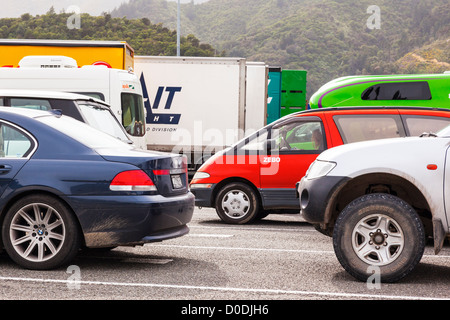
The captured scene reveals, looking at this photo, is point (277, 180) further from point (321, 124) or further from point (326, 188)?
point (326, 188)

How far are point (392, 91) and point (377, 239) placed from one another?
336 inches

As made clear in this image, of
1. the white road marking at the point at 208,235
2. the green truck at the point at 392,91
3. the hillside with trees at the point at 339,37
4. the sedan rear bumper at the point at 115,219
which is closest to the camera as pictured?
A: the sedan rear bumper at the point at 115,219

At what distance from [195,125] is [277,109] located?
9.54 feet

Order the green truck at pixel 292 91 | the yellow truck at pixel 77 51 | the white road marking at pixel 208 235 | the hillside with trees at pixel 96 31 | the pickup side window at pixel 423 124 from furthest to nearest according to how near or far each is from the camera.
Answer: the hillside with trees at pixel 96 31, the green truck at pixel 292 91, the yellow truck at pixel 77 51, the pickup side window at pixel 423 124, the white road marking at pixel 208 235

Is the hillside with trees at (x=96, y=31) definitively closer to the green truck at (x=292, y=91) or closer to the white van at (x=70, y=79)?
the green truck at (x=292, y=91)

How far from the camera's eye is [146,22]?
57594mm

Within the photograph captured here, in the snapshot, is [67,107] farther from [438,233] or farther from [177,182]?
[438,233]

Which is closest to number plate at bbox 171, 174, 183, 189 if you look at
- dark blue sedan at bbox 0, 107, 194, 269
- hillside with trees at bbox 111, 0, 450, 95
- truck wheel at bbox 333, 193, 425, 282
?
dark blue sedan at bbox 0, 107, 194, 269

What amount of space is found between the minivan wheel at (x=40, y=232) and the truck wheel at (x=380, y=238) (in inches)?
91.2

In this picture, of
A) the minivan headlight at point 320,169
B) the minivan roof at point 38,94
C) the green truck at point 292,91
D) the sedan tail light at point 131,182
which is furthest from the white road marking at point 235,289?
the green truck at point 292,91

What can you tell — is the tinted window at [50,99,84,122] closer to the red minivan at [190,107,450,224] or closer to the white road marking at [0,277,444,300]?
the red minivan at [190,107,450,224]

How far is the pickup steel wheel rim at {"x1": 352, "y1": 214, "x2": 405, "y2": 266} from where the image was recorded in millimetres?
6133

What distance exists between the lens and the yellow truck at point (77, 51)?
16297 mm
